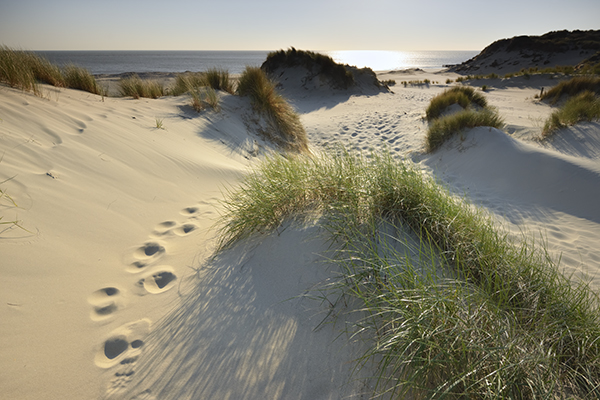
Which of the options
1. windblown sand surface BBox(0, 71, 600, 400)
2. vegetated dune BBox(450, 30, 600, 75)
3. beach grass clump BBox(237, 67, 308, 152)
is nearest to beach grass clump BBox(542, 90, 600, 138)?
windblown sand surface BBox(0, 71, 600, 400)

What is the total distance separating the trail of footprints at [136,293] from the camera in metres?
1.40

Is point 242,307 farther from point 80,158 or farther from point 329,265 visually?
point 80,158

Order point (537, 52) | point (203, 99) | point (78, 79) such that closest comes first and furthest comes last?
1. point (78, 79)
2. point (203, 99)
3. point (537, 52)

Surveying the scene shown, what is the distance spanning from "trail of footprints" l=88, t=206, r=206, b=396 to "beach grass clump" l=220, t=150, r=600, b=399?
56 centimetres

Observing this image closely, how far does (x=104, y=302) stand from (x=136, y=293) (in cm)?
18

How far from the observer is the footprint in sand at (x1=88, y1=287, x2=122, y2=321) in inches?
65.1

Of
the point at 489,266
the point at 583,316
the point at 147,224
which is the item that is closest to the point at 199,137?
the point at 147,224

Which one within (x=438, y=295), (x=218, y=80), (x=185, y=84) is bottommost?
(x=438, y=295)

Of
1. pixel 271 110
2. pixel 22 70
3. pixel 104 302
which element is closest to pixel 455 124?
pixel 271 110

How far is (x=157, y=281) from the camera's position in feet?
6.55

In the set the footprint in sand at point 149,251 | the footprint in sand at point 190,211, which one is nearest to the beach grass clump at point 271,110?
the footprint in sand at point 190,211

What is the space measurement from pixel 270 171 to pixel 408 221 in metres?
1.47

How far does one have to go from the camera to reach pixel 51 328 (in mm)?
1491

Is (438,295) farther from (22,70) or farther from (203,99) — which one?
(203,99)
